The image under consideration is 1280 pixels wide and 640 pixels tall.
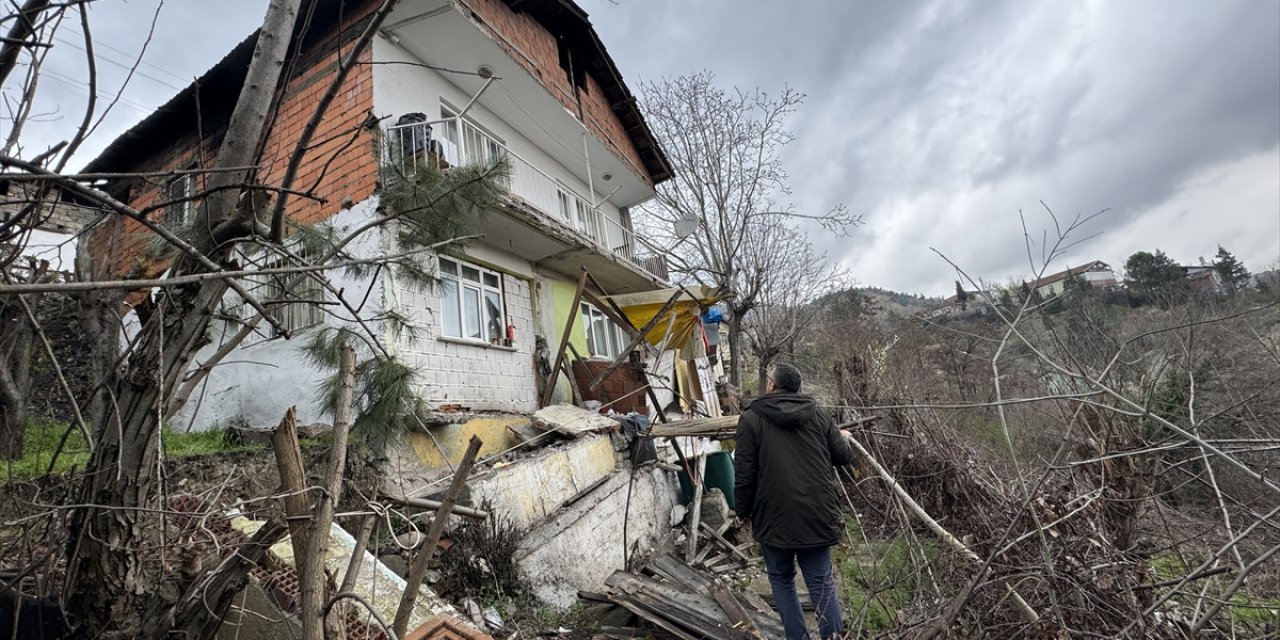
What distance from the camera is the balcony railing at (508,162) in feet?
17.2

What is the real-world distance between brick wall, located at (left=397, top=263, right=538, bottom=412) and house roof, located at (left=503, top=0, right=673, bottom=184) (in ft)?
18.8

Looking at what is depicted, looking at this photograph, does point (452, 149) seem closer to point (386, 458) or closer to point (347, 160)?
point (347, 160)

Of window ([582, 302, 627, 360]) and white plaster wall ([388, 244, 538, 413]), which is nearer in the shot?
white plaster wall ([388, 244, 538, 413])

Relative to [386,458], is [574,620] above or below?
below

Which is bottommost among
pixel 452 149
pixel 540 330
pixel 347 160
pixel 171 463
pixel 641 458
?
pixel 641 458

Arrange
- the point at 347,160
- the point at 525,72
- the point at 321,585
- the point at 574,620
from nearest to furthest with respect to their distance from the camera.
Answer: the point at 321,585, the point at 574,620, the point at 347,160, the point at 525,72

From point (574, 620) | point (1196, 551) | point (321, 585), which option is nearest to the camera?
point (321, 585)

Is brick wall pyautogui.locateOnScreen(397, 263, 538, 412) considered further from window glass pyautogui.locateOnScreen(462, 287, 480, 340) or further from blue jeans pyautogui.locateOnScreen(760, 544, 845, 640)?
blue jeans pyautogui.locateOnScreen(760, 544, 845, 640)

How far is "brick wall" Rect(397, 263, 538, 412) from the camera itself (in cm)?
632

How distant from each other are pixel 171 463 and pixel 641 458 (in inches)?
183

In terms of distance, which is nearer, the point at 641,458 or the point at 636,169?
the point at 641,458

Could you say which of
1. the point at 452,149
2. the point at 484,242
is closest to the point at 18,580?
the point at 484,242

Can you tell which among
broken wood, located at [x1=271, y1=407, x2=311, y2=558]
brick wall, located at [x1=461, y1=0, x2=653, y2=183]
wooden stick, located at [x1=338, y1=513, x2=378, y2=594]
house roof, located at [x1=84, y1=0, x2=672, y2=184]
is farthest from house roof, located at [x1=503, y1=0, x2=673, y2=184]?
wooden stick, located at [x1=338, y1=513, x2=378, y2=594]

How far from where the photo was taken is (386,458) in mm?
5043
